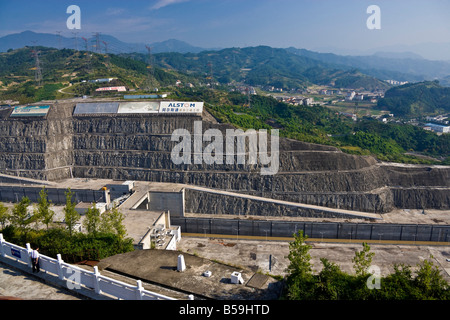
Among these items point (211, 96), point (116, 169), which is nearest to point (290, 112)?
point (211, 96)

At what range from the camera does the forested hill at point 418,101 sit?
166 metres

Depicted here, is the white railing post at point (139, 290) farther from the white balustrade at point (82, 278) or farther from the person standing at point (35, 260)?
the person standing at point (35, 260)

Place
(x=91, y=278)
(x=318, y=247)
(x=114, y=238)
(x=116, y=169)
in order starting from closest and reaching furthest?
(x=91, y=278), (x=114, y=238), (x=318, y=247), (x=116, y=169)

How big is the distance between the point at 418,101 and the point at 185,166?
165 metres

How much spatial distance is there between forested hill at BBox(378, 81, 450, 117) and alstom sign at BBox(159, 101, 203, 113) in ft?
453

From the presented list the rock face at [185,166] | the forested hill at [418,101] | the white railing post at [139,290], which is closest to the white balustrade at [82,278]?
the white railing post at [139,290]

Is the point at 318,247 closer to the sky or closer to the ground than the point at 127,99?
closer to the ground

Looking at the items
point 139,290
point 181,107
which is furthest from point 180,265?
point 181,107

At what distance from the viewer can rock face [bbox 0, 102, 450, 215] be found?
5666cm

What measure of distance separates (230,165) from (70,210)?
32521 millimetres

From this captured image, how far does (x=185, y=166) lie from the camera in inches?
2354

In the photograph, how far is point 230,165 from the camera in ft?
192

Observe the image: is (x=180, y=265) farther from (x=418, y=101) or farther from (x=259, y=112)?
(x=418, y=101)
